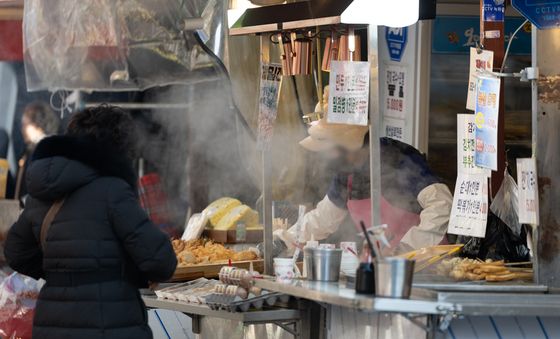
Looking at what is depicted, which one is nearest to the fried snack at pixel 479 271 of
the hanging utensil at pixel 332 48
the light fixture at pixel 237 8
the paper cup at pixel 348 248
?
the paper cup at pixel 348 248

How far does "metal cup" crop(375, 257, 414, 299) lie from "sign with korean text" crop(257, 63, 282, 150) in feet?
7.01

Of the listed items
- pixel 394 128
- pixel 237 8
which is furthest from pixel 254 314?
pixel 394 128

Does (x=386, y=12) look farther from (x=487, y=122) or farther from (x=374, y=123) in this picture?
(x=487, y=122)

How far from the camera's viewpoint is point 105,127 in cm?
496

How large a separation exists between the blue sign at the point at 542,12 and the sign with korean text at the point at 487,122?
1.14ft

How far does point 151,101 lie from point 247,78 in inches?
143

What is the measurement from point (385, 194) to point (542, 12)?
1.82m

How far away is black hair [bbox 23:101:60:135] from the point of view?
10.5 m

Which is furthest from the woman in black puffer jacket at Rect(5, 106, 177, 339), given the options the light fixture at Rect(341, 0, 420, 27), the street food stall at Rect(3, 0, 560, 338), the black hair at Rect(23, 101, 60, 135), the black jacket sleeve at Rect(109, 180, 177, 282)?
the black hair at Rect(23, 101, 60, 135)

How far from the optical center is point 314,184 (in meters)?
7.68

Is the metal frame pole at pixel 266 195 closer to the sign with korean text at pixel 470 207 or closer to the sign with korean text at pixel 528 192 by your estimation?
the sign with korean text at pixel 470 207

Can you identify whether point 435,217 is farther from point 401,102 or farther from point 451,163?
point 451,163

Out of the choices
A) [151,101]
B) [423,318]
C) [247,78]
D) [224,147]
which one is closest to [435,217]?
[423,318]

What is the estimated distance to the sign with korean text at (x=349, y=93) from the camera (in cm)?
543
